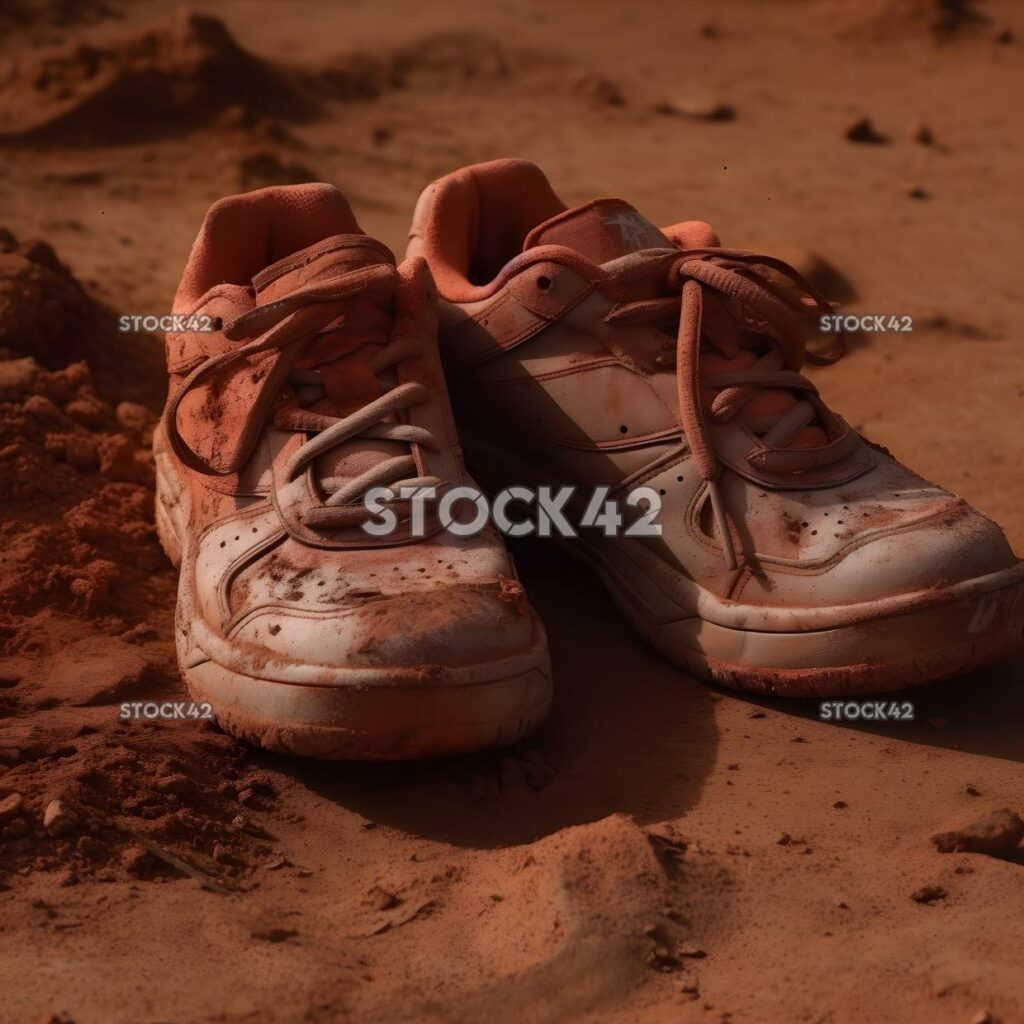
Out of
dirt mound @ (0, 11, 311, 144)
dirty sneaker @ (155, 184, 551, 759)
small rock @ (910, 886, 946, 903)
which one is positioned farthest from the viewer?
dirt mound @ (0, 11, 311, 144)

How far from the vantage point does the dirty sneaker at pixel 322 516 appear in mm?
2510

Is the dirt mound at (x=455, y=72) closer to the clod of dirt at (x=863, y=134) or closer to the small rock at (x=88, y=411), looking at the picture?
the clod of dirt at (x=863, y=134)

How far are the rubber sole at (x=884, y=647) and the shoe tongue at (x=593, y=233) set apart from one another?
0.86 metres

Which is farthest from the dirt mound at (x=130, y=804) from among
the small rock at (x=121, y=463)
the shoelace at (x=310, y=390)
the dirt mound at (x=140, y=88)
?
the dirt mound at (x=140, y=88)

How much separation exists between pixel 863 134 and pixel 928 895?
5609 mm

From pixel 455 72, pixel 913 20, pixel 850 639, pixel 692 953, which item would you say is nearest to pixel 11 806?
pixel 692 953

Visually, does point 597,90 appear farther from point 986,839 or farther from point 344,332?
point 986,839

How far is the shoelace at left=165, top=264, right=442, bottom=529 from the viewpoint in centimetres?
286

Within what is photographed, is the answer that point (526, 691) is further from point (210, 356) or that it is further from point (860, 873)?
point (210, 356)

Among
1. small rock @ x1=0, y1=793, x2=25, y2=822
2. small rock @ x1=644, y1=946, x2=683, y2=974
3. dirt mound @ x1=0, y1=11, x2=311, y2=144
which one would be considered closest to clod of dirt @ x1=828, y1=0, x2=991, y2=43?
dirt mound @ x1=0, y1=11, x2=311, y2=144

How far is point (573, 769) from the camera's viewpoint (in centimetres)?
269

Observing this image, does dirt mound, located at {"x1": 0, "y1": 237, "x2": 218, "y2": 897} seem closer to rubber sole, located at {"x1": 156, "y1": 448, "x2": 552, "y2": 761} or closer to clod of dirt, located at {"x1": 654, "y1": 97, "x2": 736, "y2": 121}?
rubber sole, located at {"x1": 156, "y1": 448, "x2": 552, "y2": 761}

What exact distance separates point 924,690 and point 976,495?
1.03 meters

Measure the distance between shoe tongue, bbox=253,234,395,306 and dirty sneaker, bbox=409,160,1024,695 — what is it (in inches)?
12.4
